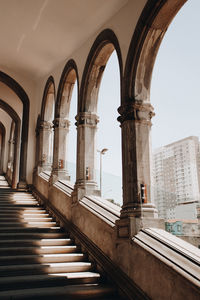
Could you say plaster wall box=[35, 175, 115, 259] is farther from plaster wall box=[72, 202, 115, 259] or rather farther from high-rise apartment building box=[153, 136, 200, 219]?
high-rise apartment building box=[153, 136, 200, 219]

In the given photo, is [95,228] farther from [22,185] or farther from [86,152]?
[22,185]

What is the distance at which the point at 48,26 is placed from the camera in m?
7.39

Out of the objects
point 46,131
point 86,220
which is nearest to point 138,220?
point 86,220

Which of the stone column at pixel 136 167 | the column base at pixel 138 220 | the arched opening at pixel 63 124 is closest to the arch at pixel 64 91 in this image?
the arched opening at pixel 63 124

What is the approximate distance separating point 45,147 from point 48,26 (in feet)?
14.0

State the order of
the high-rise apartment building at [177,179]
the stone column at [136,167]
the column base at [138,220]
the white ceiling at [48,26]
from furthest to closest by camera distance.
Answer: the white ceiling at [48,26]
the stone column at [136,167]
the column base at [138,220]
the high-rise apartment building at [177,179]

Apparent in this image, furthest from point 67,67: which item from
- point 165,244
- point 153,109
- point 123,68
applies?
point 165,244

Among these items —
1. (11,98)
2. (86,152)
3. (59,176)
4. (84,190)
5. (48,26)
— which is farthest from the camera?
(11,98)

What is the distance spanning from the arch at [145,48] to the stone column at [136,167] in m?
0.27

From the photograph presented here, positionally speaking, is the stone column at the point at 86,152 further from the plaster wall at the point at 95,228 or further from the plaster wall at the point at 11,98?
the plaster wall at the point at 11,98

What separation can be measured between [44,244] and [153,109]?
322cm

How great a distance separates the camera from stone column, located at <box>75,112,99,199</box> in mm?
6758

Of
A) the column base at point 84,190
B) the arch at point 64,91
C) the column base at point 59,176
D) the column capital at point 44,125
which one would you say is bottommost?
the column base at point 84,190

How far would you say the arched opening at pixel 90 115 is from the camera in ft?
22.1
